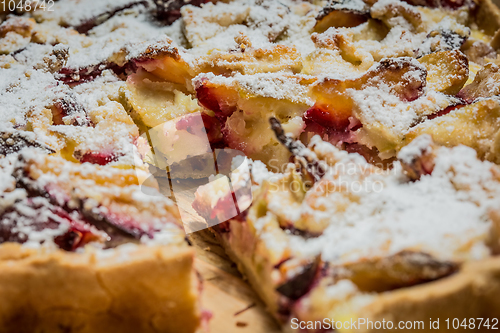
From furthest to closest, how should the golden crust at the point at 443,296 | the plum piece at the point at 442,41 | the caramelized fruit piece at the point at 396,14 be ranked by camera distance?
the caramelized fruit piece at the point at 396,14
the plum piece at the point at 442,41
the golden crust at the point at 443,296

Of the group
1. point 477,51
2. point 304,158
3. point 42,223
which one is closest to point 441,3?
point 477,51

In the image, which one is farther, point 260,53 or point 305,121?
point 260,53

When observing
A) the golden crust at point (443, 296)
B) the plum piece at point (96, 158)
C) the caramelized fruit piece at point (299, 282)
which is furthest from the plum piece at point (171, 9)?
the golden crust at point (443, 296)

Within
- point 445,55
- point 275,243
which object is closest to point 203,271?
point 275,243

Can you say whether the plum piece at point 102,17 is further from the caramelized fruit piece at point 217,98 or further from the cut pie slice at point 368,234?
the cut pie slice at point 368,234

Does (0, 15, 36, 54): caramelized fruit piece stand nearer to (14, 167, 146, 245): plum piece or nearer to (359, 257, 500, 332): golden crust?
(14, 167, 146, 245): plum piece

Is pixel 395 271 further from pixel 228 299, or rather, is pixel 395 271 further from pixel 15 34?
pixel 15 34

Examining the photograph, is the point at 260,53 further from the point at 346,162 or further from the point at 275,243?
the point at 275,243
